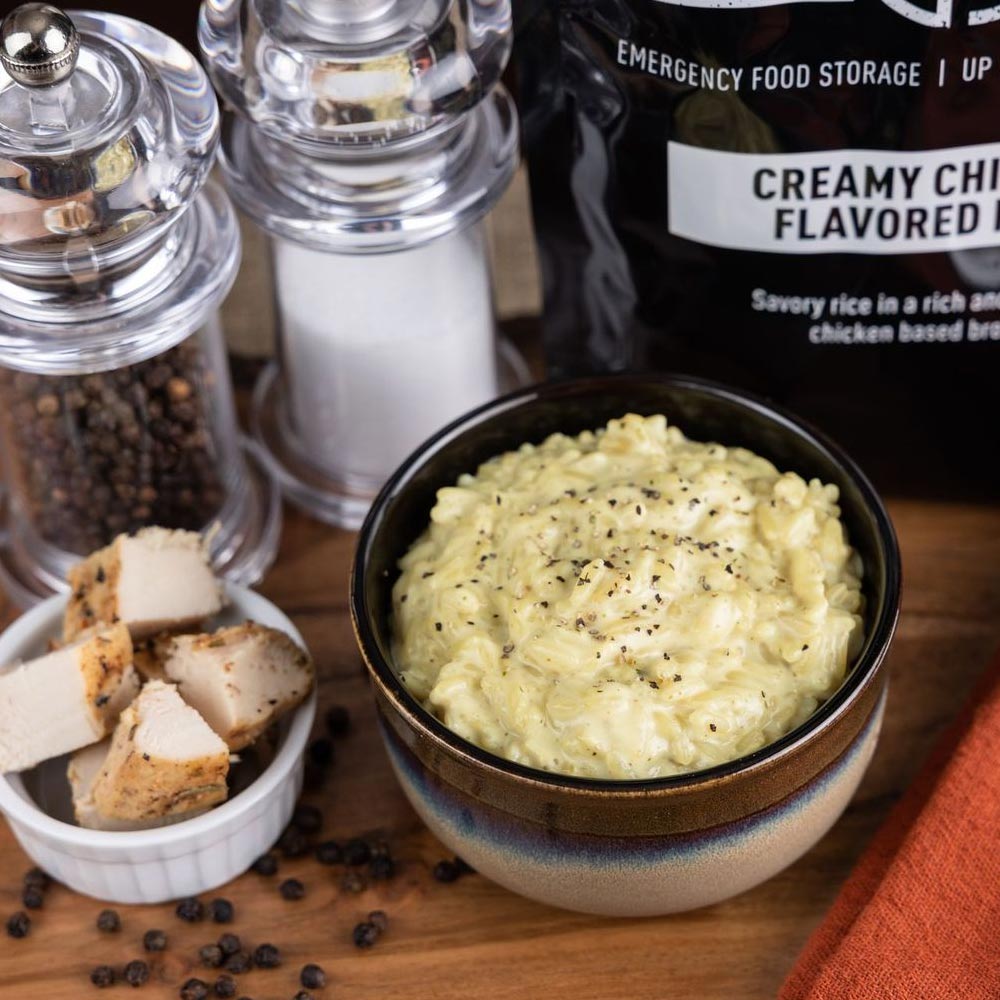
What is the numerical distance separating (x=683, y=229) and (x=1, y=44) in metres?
0.72

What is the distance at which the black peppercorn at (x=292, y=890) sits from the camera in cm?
171

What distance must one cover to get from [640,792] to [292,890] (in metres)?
0.45

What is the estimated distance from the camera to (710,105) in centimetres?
173

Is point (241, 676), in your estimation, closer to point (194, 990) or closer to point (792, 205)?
point (194, 990)

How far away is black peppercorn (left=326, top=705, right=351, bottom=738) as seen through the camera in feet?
6.05

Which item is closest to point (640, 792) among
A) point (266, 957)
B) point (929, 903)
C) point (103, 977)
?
point (929, 903)

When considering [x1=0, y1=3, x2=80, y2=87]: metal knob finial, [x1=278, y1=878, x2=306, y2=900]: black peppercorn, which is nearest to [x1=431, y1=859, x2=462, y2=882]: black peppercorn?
[x1=278, y1=878, x2=306, y2=900]: black peppercorn

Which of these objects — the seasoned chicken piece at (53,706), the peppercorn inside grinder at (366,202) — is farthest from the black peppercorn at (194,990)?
the peppercorn inside grinder at (366,202)

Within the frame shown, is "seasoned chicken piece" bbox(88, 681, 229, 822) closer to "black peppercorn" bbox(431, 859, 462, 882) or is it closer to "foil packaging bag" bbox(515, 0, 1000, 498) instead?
"black peppercorn" bbox(431, 859, 462, 882)

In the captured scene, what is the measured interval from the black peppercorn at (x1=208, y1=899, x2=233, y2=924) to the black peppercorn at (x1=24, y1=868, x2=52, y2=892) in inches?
7.0

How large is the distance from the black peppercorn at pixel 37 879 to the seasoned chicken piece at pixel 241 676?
0.24 meters

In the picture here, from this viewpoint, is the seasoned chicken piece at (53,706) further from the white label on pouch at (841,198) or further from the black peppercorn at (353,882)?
the white label on pouch at (841,198)

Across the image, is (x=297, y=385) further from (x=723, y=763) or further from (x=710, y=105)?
(x=723, y=763)

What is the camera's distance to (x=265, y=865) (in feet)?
5.66
